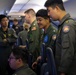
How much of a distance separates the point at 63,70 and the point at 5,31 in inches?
95.5

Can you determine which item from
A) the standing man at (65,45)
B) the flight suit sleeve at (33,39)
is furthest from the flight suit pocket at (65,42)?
the flight suit sleeve at (33,39)

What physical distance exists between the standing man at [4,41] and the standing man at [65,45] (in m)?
2.12

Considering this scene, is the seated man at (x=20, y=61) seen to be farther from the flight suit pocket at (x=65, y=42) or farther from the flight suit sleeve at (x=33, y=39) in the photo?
the flight suit sleeve at (x=33, y=39)

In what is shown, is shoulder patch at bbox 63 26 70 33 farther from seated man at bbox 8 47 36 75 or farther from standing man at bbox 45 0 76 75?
seated man at bbox 8 47 36 75

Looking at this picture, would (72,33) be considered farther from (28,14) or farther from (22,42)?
(22,42)

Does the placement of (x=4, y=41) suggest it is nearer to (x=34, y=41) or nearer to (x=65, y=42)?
(x=34, y=41)

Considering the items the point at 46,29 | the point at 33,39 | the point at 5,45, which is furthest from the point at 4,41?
the point at 46,29

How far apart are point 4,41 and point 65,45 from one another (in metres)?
2.32

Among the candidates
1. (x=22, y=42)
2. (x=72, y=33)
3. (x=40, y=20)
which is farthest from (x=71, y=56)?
(x=22, y=42)

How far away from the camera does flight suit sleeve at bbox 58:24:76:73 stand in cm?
202

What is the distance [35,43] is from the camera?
338 cm

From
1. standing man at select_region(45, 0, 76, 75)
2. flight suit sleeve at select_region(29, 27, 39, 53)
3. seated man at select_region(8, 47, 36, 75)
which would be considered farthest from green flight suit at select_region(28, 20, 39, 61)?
standing man at select_region(45, 0, 76, 75)

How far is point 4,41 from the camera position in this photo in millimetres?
4137

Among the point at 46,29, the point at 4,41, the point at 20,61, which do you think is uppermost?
the point at 46,29
